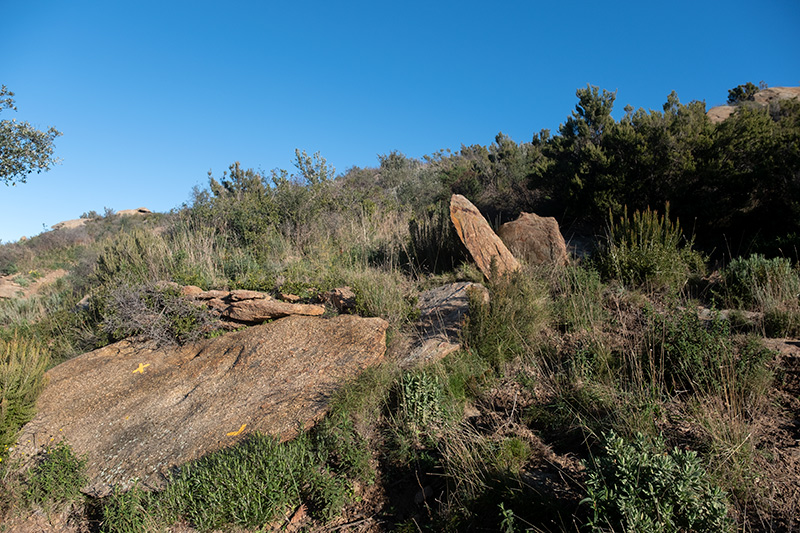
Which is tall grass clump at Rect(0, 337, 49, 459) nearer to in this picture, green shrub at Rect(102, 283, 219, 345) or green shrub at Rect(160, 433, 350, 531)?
green shrub at Rect(102, 283, 219, 345)

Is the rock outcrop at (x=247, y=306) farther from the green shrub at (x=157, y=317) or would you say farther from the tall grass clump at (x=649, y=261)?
the tall grass clump at (x=649, y=261)

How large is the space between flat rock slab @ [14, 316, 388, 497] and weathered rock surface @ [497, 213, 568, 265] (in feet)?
10.6

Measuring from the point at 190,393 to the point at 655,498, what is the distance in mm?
4589

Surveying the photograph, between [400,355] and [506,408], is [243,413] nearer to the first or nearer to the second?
[400,355]

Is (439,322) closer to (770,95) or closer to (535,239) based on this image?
(535,239)

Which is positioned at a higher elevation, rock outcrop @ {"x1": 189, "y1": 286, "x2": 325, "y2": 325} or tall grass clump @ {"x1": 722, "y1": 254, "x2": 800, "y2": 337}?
rock outcrop @ {"x1": 189, "y1": 286, "x2": 325, "y2": 325}

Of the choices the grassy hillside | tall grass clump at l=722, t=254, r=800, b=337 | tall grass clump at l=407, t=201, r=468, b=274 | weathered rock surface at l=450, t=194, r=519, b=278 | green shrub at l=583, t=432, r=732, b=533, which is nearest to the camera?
green shrub at l=583, t=432, r=732, b=533

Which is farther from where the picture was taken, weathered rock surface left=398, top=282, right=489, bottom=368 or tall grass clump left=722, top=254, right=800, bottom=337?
weathered rock surface left=398, top=282, right=489, bottom=368

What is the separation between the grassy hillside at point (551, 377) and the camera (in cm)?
275

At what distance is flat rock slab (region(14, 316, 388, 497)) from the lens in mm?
3988

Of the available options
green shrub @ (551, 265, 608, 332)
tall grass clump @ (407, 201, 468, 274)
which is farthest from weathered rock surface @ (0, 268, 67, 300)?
green shrub @ (551, 265, 608, 332)

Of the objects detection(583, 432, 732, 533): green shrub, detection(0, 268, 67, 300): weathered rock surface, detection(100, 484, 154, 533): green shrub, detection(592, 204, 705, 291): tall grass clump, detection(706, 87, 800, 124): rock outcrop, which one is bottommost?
detection(100, 484, 154, 533): green shrub

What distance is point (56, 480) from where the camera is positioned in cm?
381

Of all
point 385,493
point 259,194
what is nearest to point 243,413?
point 385,493
